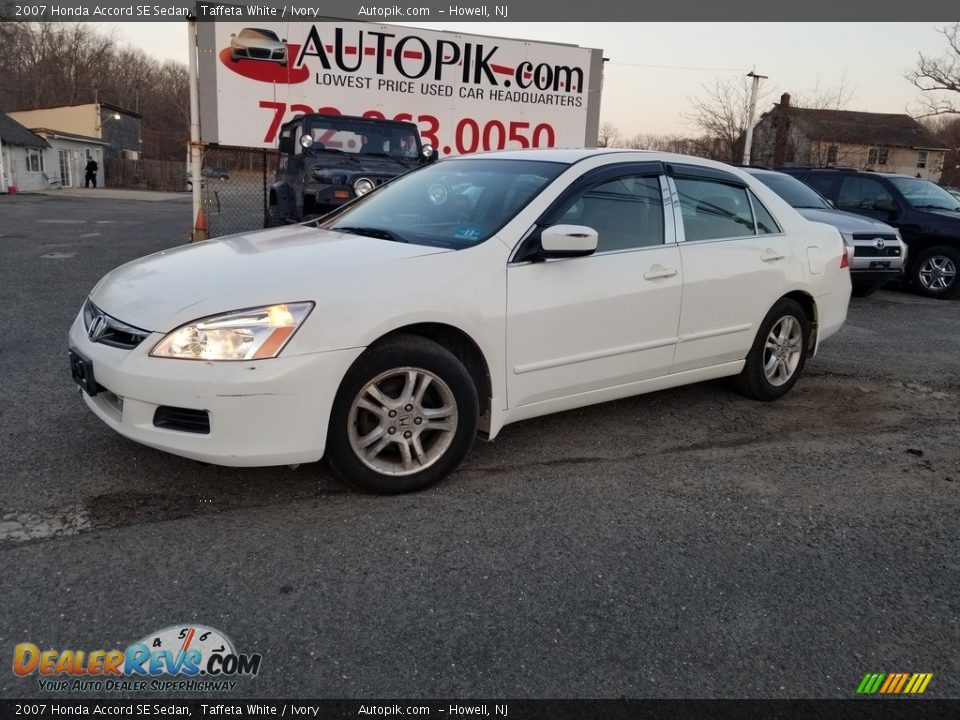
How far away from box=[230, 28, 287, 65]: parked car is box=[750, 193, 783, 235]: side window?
10.1 metres

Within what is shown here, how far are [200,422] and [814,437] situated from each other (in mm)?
3453

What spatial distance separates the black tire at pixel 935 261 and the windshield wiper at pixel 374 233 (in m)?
9.82

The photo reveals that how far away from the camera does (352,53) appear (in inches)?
517

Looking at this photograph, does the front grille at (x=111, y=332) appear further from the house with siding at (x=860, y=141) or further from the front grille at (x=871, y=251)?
the house with siding at (x=860, y=141)

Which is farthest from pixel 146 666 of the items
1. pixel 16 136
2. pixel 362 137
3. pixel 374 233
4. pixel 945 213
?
pixel 16 136

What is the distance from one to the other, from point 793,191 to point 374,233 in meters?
8.05

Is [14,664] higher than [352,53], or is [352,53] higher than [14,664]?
[352,53]

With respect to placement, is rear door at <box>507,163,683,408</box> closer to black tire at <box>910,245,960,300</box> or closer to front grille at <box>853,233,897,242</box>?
front grille at <box>853,233,897,242</box>

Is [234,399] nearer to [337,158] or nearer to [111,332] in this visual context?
[111,332]

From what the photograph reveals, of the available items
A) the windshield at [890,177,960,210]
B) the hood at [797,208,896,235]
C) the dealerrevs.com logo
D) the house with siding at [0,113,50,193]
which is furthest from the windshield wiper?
the house with siding at [0,113,50,193]

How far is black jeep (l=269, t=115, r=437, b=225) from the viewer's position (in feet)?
31.7

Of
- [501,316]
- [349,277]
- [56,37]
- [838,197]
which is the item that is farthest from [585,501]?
[56,37]

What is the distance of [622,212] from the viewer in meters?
4.23
